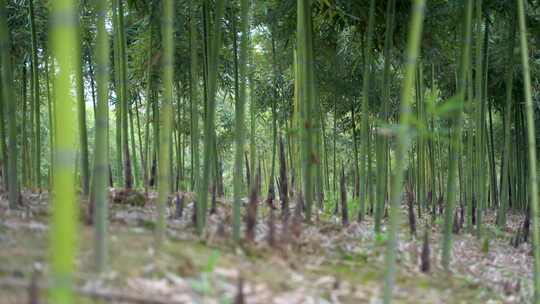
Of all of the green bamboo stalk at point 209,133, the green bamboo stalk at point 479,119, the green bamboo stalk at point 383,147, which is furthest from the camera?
the green bamboo stalk at point 479,119

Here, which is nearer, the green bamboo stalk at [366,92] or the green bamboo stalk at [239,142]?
the green bamboo stalk at [239,142]

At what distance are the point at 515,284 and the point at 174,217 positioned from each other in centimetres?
209

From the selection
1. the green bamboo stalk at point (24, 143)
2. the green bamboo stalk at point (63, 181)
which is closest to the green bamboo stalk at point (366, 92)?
the green bamboo stalk at point (63, 181)

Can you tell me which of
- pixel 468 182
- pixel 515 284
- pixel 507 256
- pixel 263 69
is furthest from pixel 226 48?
pixel 515 284

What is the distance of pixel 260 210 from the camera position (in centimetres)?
412

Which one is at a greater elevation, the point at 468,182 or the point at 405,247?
the point at 468,182

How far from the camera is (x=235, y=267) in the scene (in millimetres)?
2289

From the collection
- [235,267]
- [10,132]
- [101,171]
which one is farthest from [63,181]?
[10,132]

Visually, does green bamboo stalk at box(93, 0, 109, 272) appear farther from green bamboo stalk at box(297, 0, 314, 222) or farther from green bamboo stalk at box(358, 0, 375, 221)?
green bamboo stalk at box(358, 0, 375, 221)

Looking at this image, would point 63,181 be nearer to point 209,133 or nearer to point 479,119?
point 209,133

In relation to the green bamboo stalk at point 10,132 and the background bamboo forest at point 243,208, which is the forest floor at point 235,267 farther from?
the green bamboo stalk at point 10,132

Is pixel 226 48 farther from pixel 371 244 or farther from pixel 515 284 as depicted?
pixel 515 284

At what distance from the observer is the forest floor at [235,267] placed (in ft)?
6.16

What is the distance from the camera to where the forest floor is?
1878 mm
